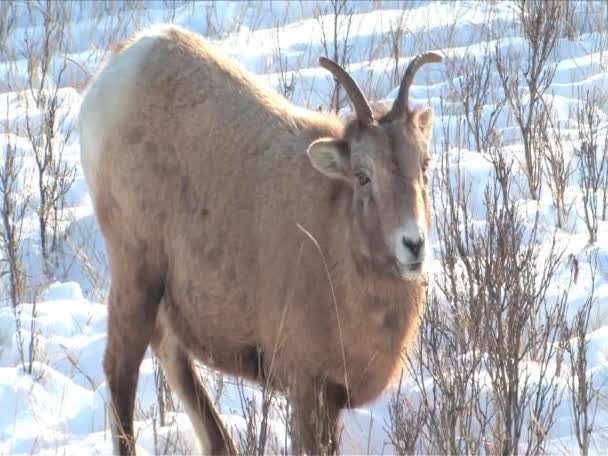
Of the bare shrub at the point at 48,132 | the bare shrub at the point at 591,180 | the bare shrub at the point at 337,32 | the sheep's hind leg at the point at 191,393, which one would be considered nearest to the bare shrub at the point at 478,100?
the bare shrub at the point at 591,180

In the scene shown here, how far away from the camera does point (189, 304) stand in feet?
21.6

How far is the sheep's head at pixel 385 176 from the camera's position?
5543mm

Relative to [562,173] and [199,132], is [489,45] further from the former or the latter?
[199,132]

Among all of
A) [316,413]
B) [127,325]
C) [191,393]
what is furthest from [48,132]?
[316,413]

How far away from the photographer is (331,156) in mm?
5938

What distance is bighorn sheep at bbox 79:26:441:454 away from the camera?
230 inches

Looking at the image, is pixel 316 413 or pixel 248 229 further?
pixel 248 229

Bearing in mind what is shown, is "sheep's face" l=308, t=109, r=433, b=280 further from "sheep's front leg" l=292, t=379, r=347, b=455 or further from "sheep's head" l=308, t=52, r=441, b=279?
"sheep's front leg" l=292, t=379, r=347, b=455

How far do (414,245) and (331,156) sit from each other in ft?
2.33

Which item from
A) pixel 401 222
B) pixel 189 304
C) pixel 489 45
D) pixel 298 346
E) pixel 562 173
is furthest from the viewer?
pixel 489 45

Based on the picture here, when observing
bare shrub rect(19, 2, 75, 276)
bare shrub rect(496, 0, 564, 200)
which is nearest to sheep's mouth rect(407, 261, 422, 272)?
bare shrub rect(496, 0, 564, 200)

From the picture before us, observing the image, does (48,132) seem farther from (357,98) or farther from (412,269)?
(412,269)

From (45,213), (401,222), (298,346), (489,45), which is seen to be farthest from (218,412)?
(489,45)

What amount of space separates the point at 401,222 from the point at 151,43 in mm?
1981
